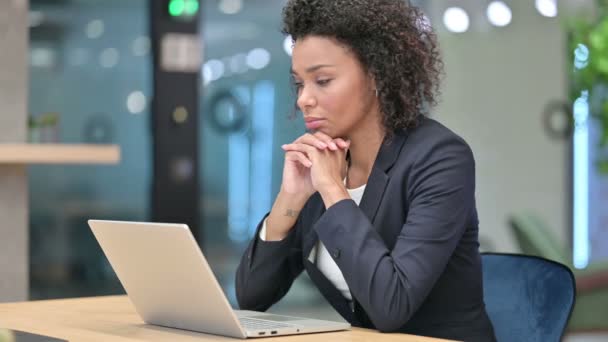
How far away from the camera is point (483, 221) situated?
221 inches

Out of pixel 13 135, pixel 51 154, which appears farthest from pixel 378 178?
pixel 13 135

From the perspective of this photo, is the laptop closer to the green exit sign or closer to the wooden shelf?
the wooden shelf

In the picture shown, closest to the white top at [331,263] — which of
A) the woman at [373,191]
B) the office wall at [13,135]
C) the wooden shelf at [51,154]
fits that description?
the woman at [373,191]

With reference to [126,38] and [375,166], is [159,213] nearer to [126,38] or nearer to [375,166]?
[126,38]

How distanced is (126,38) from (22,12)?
0.71m

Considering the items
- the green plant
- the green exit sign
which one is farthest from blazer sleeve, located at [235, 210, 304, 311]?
the green plant

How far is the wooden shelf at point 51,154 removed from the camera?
3621 mm

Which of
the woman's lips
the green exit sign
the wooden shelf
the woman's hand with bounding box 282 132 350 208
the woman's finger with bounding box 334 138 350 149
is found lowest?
the wooden shelf

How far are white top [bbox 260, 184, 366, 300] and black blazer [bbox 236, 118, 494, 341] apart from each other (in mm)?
12

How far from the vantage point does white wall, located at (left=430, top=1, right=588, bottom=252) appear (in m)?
5.52

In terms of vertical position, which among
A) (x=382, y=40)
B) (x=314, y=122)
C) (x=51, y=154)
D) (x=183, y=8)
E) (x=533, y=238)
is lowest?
(x=533, y=238)

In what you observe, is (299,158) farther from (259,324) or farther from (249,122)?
(249,122)

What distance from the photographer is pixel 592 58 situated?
19.7ft

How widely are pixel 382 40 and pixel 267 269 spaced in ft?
1.73
